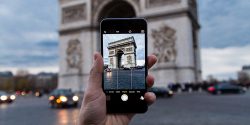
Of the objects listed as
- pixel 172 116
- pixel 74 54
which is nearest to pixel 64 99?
pixel 172 116

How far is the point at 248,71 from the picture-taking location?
105688 mm

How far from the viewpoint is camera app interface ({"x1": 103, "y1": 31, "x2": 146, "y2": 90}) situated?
2248mm

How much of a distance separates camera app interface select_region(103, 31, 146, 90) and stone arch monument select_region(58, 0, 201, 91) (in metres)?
22.6

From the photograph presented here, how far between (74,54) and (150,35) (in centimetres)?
750

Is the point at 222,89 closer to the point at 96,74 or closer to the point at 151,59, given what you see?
the point at 151,59

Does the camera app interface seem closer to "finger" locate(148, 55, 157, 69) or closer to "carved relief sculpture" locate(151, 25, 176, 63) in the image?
"finger" locate(148, 55, 157, 69)

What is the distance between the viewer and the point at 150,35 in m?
26.4

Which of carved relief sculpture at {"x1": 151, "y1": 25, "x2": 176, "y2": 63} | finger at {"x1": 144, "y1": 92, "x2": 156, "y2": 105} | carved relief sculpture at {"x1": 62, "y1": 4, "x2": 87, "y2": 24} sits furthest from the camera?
carved relief sculpture at {"x1": 62, "y1": 4, "x2": 87, "y2": 24}

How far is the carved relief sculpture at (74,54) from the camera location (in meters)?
30.2

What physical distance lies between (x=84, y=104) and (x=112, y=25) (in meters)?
0.62

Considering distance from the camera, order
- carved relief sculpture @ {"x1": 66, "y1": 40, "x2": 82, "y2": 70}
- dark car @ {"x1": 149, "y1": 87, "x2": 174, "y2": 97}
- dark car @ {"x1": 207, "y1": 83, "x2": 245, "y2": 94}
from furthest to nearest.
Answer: carved relief sculpture @ {"x1": 66, "y1": 40, "x2": 82, "y2": 70}, dark car @ {"x1": 207, "y1": 83, "x2": 245, "y2": 94}, dark car @ {"x1": 149, "y1": 87, "x2": 174, "y2": 97}

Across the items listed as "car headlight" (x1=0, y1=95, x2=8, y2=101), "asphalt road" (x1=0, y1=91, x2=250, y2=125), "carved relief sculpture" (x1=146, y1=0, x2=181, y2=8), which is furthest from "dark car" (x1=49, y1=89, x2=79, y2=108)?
"carved relief sculpture" (x1=146, y1=0, x2=181, y2=8)

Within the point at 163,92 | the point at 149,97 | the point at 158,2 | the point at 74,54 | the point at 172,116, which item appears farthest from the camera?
the point at 74,54

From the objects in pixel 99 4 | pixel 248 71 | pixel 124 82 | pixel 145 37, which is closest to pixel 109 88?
pixel 124 82
